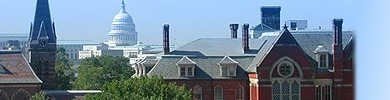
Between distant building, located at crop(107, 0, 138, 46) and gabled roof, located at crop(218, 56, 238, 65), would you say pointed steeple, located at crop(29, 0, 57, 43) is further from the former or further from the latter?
distant building, located at crop(107, 0, 138, 46)

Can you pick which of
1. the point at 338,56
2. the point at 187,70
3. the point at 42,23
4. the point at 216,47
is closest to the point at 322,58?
the point at 338,56

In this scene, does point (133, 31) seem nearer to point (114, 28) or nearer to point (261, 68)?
point (114, 28)

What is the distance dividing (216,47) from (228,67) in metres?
2.32

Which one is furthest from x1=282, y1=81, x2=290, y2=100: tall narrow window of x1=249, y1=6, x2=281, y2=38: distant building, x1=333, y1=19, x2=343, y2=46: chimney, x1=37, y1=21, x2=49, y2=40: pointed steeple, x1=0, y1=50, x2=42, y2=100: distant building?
x1=37, y1=21, x2=49, y2=40: pointed steeple

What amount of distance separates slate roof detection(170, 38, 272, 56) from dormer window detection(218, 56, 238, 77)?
1.24 m

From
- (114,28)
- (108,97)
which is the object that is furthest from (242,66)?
(114,28)

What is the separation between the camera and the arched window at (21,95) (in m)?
38.2

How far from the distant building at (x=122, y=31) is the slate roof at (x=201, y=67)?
150219 millimetres

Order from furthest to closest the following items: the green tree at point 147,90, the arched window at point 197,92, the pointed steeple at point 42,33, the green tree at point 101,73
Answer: the green tree at point 101,73
the pointed steeple at point 42,33
the arched window at point 197,92
the green tree at point 147,90

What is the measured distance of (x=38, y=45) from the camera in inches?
1720

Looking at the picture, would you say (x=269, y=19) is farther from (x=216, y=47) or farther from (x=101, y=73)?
(x=101, y=73)

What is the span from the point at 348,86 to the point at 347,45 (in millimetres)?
1398

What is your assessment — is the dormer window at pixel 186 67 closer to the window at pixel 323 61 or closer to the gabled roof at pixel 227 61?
the gabled roof at pixel 227 61

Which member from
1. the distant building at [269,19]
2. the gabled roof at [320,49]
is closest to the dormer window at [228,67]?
the gabled roof at [320,49]
